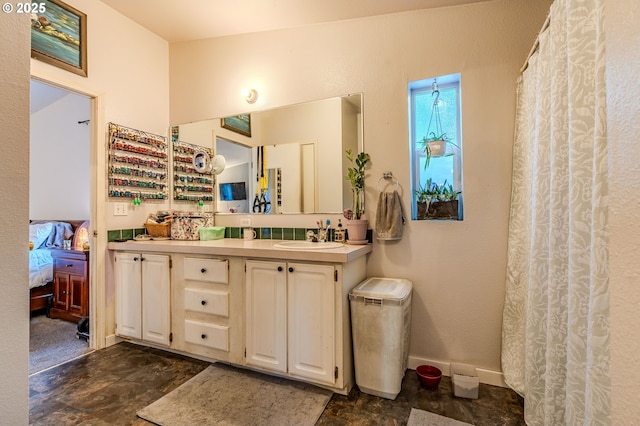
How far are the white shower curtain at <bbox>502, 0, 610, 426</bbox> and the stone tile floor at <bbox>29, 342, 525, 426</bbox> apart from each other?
0.23 meters

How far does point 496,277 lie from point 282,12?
243 cm

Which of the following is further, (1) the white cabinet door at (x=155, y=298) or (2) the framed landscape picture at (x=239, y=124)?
(2) the framed landscape picture at (x=239, y=124)

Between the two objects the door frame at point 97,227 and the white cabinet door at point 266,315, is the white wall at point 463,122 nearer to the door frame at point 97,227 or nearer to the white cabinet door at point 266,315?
the white cabinet door at point 266,315

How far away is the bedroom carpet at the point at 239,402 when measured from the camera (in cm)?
156

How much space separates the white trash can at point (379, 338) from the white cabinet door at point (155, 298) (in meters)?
1.41

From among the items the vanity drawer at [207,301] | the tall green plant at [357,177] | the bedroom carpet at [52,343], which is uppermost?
the tall green plant at [357,177]

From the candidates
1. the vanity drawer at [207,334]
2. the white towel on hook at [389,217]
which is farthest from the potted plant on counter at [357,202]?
the vanity drawer at [207,334]

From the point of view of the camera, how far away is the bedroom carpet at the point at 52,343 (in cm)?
216

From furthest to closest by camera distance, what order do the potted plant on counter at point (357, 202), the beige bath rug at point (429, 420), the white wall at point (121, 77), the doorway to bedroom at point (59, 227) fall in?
the doorway to bedroom at point (59, 227), the white wall at point (121, 77), the potted plant on counter at point (357, 202), the beige bath rug at point (429, 420)

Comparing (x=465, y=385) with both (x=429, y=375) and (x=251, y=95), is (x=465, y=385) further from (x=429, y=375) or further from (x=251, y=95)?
(x=251, y=95)

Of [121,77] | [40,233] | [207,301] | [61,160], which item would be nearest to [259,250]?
[207,301]

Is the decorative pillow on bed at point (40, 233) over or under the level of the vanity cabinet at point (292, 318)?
over

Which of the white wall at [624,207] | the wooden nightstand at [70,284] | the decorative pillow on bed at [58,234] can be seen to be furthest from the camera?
the decorative pillow on bed at [58,234]

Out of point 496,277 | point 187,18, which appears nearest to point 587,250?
point 496,277
